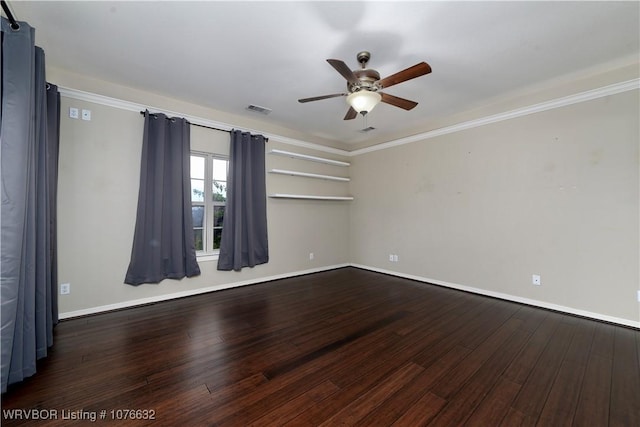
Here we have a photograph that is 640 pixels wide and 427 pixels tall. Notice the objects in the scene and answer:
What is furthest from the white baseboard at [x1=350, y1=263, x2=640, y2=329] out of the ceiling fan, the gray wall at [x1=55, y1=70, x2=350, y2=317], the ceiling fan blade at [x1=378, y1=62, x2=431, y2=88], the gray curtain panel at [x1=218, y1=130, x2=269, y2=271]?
the gray wall at [x1=55, y1=70, x2=350, y2=317]

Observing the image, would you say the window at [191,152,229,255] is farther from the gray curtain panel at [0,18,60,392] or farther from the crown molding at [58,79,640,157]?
the gray curtain panel at [0,18,60,392]

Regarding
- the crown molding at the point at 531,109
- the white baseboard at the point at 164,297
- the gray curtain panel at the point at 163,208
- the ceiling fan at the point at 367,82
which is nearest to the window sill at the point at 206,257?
the gray curtain panel at the point at 163,208

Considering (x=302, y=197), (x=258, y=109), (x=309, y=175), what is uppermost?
(x=258, y=109)

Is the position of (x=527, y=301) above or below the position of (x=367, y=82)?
below

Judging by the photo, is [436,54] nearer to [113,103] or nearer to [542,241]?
[542,241]

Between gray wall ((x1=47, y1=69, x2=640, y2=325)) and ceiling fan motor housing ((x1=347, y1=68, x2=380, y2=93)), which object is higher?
ceiling fan motor housing ((x1=347, y1=68, x2=380, y2=93))

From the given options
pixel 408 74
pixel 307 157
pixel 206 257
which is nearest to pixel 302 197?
pixel 307 157

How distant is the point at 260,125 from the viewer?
4.59m

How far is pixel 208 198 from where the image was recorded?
4.12 meters

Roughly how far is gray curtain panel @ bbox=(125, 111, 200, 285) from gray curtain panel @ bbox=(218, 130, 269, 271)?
55cm

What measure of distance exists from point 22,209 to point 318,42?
2643mm

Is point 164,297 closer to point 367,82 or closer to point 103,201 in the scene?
point 103,201

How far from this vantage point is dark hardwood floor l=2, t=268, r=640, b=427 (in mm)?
1622

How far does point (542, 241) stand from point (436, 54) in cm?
272
